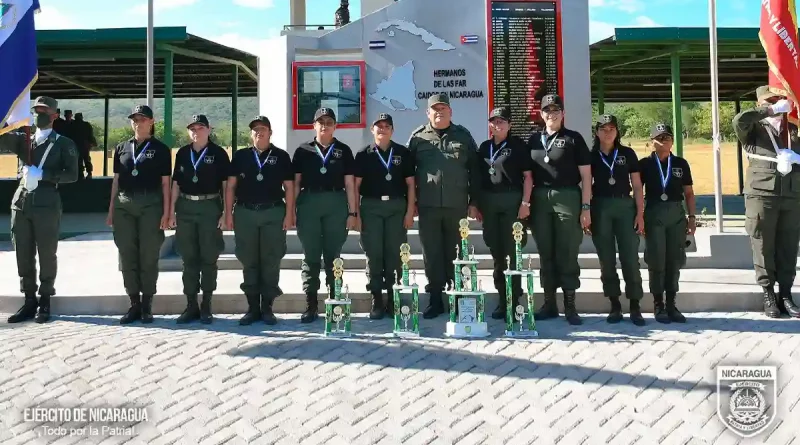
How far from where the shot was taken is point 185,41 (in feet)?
36.1

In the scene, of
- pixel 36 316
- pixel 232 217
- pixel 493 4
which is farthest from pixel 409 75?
pixel 36 316

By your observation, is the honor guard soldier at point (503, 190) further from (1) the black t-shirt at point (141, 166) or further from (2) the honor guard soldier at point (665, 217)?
(1) the black t-shirt at point (141, 166)

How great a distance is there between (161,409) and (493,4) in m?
5.92

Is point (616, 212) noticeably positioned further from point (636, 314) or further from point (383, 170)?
point (383, 170)

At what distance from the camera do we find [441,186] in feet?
15.3

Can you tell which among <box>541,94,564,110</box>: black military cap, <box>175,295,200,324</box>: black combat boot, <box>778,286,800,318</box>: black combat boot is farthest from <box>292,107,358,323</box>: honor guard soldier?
<box>778,286,800,318</box>: black combat boot

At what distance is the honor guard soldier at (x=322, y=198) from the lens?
15.4ft

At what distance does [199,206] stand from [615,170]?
3239 millimetres

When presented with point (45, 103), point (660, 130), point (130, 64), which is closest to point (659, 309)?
point (660, 130)

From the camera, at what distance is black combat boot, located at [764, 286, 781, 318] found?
469 centimetres

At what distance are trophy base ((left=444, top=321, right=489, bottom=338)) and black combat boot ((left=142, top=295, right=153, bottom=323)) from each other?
95.8 inches

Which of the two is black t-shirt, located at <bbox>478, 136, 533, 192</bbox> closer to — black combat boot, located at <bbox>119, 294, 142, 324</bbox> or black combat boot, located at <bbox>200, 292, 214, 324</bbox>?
black combat boot, located at <bbox>200, 292, 214, 324</bbox>

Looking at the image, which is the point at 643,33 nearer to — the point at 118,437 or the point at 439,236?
the point at 439,236

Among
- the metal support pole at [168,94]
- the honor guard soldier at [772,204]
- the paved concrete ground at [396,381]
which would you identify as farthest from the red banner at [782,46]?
the metal support pole at [168,94]
